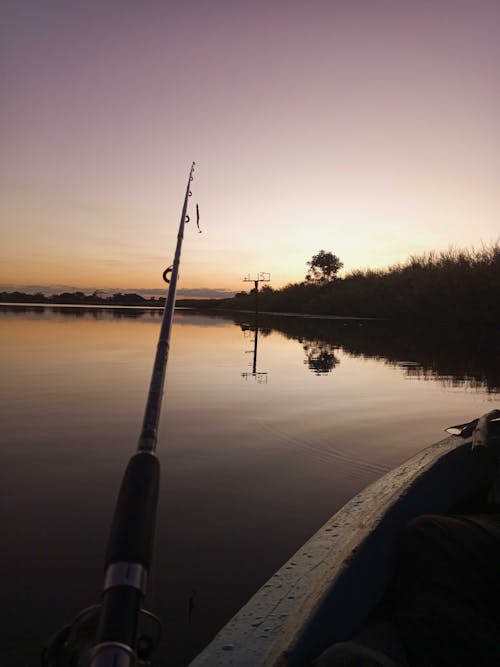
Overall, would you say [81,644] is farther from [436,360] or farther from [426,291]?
[426,291]

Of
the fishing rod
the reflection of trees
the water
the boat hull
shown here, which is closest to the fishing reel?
the fishing rod

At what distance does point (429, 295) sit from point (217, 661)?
165 ft

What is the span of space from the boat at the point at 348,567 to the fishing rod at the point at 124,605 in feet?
1.88

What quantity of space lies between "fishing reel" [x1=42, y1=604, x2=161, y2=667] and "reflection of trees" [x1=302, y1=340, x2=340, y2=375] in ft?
47.8

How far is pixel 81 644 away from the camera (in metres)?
1.39

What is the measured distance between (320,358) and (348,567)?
18.0 metres

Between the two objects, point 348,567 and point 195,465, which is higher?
point 348,567

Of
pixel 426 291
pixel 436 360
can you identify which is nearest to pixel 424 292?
pixel 426 291

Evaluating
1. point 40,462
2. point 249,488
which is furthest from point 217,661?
point 40,462

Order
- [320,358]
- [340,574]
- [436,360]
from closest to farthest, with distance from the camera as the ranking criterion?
A: [340,574] < [320,358] < [436,360]

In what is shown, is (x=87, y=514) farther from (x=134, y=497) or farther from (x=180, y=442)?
(x=134, y=497)

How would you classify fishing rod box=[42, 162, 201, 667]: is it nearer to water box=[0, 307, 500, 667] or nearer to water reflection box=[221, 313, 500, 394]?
water box=[0, 307, 500, 667]

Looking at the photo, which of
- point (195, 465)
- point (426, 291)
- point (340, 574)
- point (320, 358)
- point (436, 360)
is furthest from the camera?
point (426, 291)

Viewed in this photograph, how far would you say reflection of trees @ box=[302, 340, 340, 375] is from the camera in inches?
662
